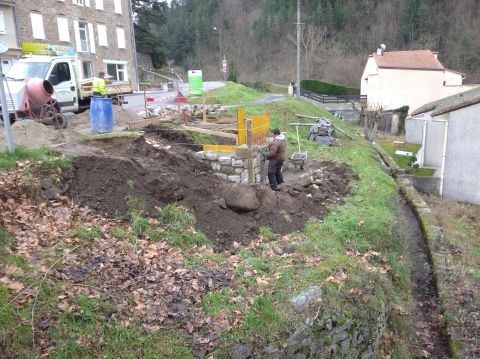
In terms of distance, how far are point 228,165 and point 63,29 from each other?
87.6 feet

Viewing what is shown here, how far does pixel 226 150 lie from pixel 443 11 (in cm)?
6574

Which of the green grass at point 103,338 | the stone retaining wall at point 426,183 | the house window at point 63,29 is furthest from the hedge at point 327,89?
the green grass at point 103,338

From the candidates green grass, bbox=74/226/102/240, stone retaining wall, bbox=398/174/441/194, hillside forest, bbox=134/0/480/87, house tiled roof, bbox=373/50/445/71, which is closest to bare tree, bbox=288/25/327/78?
hillside forest, bbox=134/0/480/87

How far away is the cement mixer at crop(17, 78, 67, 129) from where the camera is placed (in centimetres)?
1275

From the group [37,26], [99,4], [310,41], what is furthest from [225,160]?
[310,41]

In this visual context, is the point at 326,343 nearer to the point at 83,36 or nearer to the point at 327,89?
the point at 83,36

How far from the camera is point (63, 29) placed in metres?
31.6

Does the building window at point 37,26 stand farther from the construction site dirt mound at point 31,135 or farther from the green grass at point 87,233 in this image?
the green grass at point 87,233

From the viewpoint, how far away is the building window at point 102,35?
34.7m

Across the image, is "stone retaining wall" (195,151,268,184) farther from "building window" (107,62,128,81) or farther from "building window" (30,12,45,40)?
"building window" (107,62,128,81)

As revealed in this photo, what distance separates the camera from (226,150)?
36.6 feet

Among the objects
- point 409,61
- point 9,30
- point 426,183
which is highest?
point 9,30

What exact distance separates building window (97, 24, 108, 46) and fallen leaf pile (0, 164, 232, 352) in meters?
30.6

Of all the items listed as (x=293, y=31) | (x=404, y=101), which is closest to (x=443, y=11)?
(x=293, y=31)
